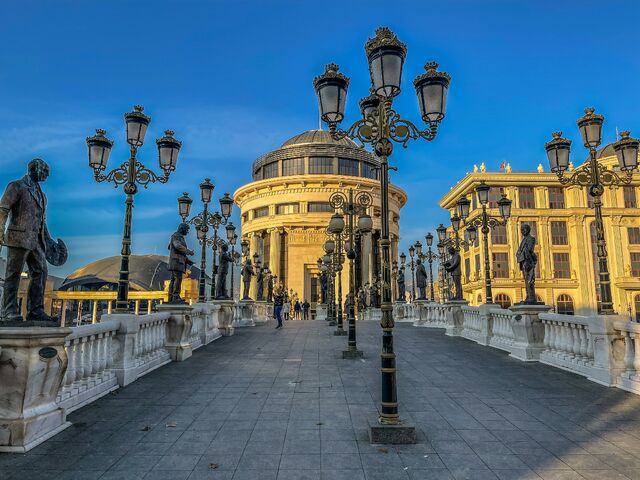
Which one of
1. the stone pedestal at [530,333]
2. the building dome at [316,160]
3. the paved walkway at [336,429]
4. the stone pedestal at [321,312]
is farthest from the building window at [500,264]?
the paved walkway at [336,429]

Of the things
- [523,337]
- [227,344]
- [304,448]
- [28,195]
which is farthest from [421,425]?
[227,344]

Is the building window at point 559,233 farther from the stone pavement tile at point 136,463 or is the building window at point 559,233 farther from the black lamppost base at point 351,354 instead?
the stone pavement tile at point 136,463

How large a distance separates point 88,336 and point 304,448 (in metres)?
4.22

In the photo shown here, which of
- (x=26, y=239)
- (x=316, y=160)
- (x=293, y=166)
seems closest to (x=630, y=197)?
(x=316, y=160)

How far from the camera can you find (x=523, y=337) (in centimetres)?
1097

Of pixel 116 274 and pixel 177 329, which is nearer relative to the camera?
pixel 177 329

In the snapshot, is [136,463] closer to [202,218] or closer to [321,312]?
[202,218]

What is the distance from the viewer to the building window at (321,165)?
61281mm

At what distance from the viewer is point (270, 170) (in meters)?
65.4

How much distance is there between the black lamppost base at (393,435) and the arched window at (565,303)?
5609 cm

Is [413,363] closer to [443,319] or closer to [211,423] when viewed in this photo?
[211,423]

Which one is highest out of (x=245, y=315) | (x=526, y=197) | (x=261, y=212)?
(x=526, y=197)

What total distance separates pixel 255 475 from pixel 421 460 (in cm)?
172

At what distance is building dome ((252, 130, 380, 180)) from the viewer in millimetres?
61562
